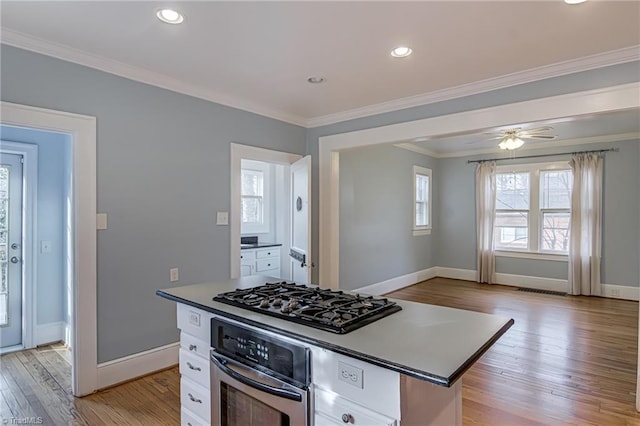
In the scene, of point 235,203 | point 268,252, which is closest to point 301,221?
point 235,203

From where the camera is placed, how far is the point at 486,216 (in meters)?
6.87

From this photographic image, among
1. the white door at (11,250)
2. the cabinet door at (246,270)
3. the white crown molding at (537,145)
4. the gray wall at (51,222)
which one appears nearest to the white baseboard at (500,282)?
the cabinet door at (246,270)

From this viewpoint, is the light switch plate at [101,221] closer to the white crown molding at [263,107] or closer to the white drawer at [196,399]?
the white crown molding at [263,107]

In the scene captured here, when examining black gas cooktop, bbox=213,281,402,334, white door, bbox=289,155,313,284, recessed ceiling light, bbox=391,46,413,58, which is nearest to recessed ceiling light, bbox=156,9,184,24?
recessed ceiling light, bbox=391,46,413,58

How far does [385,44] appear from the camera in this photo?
2.50 m

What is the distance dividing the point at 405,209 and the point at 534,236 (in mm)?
2407

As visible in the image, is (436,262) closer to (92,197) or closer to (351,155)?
(351,155)

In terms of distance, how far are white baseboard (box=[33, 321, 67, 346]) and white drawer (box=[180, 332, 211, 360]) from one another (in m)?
2.68

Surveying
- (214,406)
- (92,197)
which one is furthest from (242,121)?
(214,406)

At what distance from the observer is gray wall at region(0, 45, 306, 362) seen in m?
2.63

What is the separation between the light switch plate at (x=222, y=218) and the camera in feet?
11.8

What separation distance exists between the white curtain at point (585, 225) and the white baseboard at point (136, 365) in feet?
20.4

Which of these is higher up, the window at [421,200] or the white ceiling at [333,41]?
the white ceiling at [333,41]

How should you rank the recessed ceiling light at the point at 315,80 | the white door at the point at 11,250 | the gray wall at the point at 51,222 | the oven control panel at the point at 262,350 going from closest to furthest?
the oven control panel at the point at 262,350
the recessed ceiling light at the point at 315,80
the white door at the point at 11,250
the gray wall at the point at 51,222
